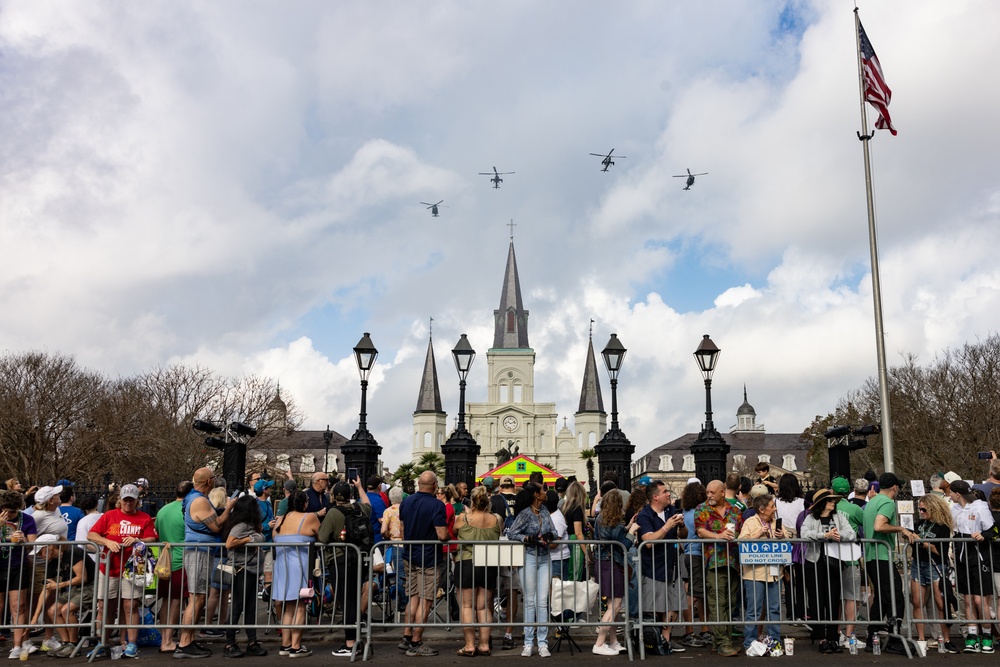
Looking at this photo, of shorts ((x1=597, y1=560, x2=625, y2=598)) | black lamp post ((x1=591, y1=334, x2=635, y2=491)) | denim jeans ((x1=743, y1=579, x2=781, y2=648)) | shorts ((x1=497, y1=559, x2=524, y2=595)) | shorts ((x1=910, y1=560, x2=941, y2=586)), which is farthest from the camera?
black lamp post ((x1=591, y1=334, x2=635, y2=491))

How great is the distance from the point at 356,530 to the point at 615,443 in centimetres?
1039

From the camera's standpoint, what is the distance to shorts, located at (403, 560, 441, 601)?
30.5ft

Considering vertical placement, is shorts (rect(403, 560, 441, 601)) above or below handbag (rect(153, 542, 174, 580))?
below

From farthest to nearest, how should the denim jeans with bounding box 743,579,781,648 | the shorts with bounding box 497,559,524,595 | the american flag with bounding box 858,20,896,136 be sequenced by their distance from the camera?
1. the american flag with bounding box 858,20,896,136
2. the shorts with bounding box 497,559,524,595
3. the denim jeans with bounding box 743,579,781,648

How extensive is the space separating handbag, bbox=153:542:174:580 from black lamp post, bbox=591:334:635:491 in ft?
37.1

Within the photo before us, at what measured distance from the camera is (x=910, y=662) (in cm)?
858

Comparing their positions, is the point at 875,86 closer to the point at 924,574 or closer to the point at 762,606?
the point at 924,574

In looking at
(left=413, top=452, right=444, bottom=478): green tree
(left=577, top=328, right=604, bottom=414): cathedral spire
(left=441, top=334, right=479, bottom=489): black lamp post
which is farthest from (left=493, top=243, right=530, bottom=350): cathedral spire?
(left=441, top=334, right=479, bottom=489): black lamp post

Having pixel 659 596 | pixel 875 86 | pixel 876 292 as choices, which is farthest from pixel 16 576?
pixel 875 86

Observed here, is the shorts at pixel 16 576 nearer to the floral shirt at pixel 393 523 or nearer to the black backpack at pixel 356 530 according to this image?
the black backpack at pixel 356 530

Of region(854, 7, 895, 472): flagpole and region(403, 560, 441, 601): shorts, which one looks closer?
region(403, 560, 441, 601): shorts

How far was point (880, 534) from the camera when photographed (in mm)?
9383

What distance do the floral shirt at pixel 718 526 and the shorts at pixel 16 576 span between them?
751 centimetres

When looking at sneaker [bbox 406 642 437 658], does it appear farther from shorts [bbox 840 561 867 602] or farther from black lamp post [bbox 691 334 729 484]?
black lamp post [bbox 691 334 729 484]
